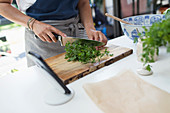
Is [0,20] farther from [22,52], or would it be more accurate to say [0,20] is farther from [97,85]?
[97,85]

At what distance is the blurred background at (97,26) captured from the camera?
2.30 metres

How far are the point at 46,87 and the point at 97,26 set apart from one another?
2685 mm

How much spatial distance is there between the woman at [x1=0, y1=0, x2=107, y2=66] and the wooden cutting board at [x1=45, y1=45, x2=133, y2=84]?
0.14 meters

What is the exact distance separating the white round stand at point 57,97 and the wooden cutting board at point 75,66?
0.28 feet

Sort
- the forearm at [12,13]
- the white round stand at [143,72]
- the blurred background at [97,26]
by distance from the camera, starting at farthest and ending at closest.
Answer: the blurred background at [97,26] < the forearm at [12,13] < the white round stand at [143,72]

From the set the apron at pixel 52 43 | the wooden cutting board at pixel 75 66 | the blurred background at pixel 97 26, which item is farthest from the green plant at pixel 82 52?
the blurred background at pixel 97 26

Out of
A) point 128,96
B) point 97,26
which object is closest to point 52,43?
point 128,96

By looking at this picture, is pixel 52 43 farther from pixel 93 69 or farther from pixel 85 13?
pixel 93 69

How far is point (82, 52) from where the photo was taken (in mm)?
789

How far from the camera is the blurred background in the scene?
2.30 metres

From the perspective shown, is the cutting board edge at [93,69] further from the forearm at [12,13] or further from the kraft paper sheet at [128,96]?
the forearm at [12,13]

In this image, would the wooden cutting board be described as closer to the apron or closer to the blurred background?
the apron

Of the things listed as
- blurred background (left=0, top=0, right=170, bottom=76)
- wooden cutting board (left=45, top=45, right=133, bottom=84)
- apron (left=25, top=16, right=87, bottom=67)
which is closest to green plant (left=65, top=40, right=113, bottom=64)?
wooden cutting board (left=45, top=45, right=133, bottom=84)

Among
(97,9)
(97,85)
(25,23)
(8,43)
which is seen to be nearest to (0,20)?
(8,43)
